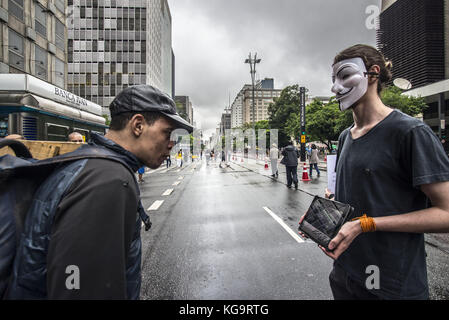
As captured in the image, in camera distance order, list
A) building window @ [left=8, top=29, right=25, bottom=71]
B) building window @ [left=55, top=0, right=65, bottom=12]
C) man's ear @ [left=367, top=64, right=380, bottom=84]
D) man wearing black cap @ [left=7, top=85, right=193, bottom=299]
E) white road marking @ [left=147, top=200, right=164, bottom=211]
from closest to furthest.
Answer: man wearing black cap @ [left=7, top=85, right=193, bottom=299], man's ear @ [left=367, top=64, right=380, bottom=84], white road marking @ [left=147, top=200, right=164, bottom=211], building window @ [left=8, top=29, right=25, bottom=71], building window @ [left=55, top=0, right=65, bottom=12]

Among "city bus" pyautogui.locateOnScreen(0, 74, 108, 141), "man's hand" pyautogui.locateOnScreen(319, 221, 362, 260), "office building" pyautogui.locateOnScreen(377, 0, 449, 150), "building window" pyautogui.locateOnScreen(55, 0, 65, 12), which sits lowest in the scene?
"man's hand" pyautogui.locateOnScreen(319, 221, 362, 260)

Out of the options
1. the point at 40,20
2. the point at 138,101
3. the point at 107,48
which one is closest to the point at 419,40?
the point at 138,101

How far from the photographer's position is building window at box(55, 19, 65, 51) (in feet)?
87.1

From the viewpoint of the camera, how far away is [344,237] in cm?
124

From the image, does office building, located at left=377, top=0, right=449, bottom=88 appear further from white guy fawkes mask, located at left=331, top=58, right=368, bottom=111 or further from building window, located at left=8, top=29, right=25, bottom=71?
building window, located at left=8, top=29, right=25, bottom=71

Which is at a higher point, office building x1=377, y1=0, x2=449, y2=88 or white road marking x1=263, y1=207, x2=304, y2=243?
office building x1=377, y1=0, x2=449, y2=88

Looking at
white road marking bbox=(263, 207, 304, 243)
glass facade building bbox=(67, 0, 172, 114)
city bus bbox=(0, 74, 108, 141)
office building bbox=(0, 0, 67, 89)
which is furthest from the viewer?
glass facade building bbox=(67, 0, 172, 114)

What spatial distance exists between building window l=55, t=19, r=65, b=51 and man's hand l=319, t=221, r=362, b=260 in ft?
111

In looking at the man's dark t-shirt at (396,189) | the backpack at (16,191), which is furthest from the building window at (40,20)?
the man's dark t-shirt at (396,189)

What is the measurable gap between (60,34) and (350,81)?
114ft

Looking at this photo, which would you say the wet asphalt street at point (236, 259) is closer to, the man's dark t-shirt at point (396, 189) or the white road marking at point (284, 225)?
the white road marking at point (284, 225)

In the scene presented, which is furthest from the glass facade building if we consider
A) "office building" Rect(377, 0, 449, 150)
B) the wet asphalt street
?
the wet asphalt street

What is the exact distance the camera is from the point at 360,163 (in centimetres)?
138
